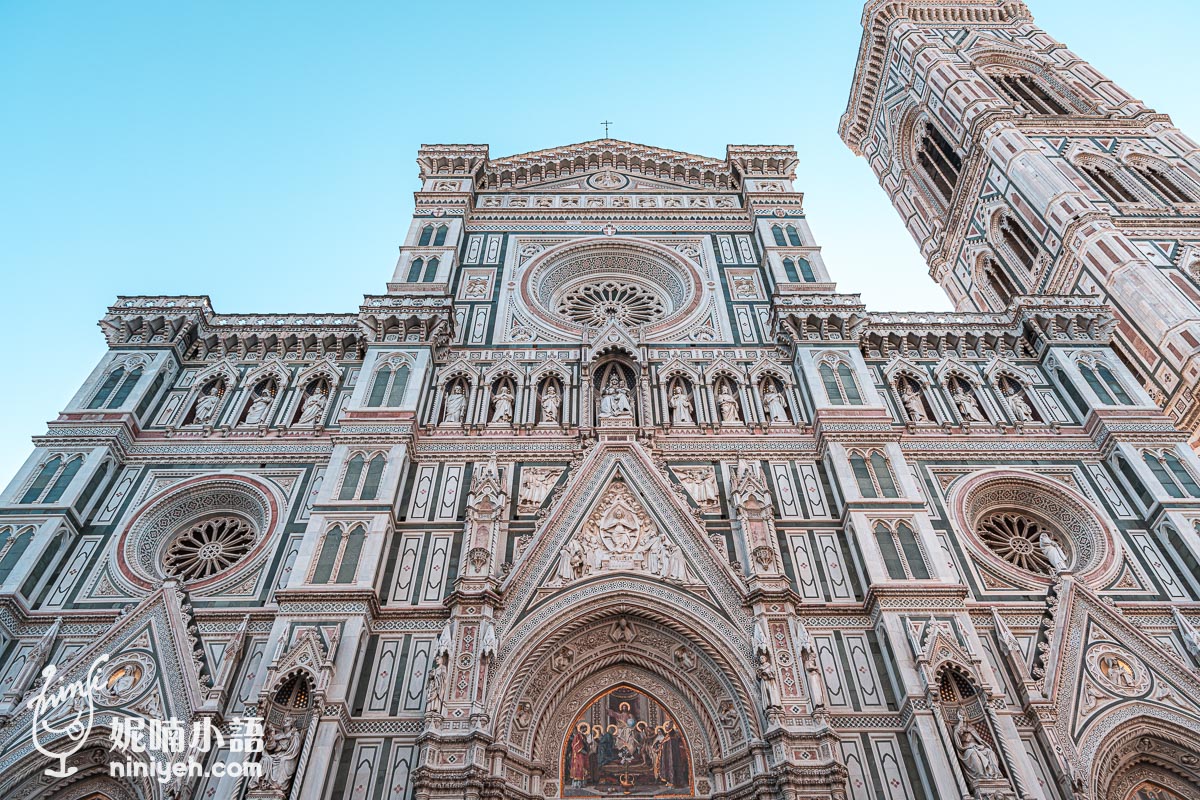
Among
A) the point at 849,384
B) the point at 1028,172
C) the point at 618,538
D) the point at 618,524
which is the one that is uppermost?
the point at 1028,172

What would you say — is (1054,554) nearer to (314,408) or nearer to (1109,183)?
(314,408)

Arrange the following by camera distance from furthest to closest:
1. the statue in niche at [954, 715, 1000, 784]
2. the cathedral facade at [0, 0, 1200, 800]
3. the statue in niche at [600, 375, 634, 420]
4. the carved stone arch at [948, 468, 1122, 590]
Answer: the statue in niche at [600, 375, 634, 420]
the carved stone arch at [948, 468, 1122, 590]
the cathedral facade at [0, 0, 1200, 800]
the statue in niche at [954, 715, 1000, 784]

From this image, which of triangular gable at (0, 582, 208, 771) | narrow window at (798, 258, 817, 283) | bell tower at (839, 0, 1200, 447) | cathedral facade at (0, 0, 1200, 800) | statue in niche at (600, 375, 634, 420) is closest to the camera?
cathedral facade at (0, 0, 1200, 800)

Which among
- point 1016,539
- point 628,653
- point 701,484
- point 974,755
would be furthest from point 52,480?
point 1016,539

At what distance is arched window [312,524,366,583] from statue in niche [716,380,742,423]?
6.36 metres

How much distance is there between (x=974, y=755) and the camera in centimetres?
988

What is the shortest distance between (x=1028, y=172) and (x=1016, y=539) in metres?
13.6

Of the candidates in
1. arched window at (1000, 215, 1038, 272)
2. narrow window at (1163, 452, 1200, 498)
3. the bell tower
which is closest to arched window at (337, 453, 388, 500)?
narrow window at (1163, 452, 1200, 498)

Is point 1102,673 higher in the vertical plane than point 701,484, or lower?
lower

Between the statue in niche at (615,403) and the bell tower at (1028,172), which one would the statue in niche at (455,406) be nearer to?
the statue in niche at (615,403)

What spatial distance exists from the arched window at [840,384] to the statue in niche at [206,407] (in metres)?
10.7

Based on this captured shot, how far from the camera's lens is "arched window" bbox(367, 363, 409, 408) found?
588 inches

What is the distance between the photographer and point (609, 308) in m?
18.8

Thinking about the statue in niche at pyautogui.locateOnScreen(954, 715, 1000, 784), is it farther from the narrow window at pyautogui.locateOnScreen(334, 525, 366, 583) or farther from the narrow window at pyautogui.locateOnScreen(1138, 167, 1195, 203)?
the narrow window at pyautogui.locateOnScreen(1138, 167, 1195, 203)
